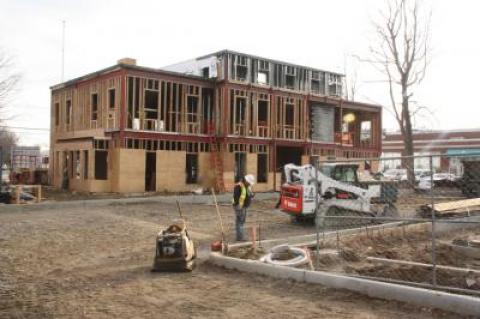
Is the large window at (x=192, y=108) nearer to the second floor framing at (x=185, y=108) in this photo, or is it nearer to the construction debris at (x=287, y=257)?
the second floor framing at (x=185, y=108)

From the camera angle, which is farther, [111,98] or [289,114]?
[289,114]

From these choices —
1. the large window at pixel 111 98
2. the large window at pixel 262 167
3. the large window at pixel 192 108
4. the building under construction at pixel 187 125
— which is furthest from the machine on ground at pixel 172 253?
the large window at pixel 262 167

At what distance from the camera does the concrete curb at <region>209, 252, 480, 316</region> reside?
659 centimetres

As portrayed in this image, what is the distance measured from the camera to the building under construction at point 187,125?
27641mm

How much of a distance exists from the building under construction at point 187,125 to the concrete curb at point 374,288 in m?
18.6

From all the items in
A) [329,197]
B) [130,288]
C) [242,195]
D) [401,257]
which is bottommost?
[130,288]

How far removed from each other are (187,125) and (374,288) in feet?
78.0

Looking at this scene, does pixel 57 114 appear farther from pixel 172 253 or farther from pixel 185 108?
pixel 172 253

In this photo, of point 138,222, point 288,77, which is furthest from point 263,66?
point 138,222

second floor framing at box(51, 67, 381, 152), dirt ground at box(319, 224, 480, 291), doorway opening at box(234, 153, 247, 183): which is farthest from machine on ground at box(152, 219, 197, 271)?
doorway opening at box(234, 153, 247, 183)

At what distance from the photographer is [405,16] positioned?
38.7 metres

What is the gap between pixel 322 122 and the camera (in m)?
37.8

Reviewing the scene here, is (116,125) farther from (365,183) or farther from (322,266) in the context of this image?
(322,266)

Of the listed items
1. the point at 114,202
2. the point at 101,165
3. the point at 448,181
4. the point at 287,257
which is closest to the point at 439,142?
the point at 101,165
